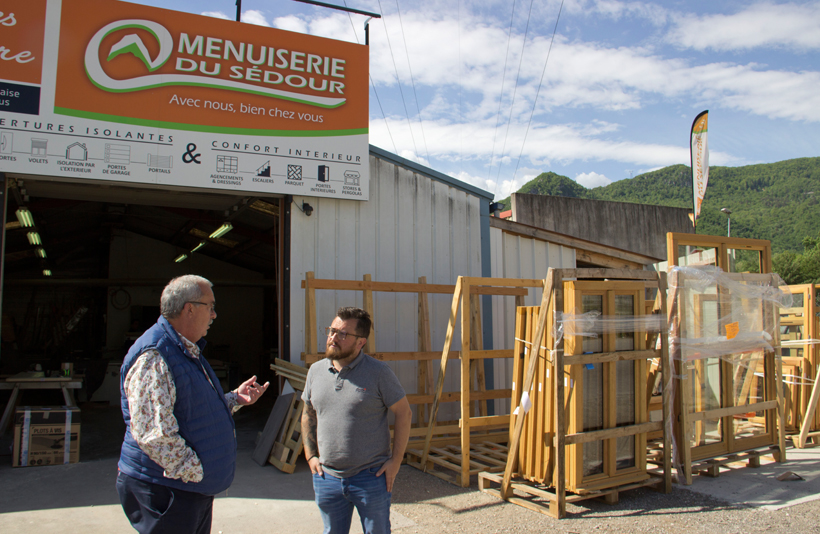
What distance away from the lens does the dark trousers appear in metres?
2.42

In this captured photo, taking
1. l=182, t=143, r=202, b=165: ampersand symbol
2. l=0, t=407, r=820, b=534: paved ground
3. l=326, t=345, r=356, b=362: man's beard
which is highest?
l=182, t=143, r=202, b=165: ampersand symbol

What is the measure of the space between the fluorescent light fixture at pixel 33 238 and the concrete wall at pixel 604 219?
14807 millimetres

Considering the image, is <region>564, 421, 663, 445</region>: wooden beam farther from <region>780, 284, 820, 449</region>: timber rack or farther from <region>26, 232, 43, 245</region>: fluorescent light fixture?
<region>26, 232, 43, 245</region>: fluorescent light fixture

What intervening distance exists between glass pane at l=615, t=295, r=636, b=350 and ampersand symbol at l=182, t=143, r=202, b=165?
5.23m

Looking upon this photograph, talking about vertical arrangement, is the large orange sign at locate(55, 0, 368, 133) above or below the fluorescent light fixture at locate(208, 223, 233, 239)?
above

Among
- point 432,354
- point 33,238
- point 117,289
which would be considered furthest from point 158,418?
point 117,289

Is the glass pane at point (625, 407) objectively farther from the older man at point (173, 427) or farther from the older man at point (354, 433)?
the older man at point (173, 427)

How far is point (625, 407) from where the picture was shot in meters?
5.45

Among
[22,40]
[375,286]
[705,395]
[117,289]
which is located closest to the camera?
[705,395]

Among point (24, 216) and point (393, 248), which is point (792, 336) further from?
point (24, 216)

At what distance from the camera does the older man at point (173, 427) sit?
233cm

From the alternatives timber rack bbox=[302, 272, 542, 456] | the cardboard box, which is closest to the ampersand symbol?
timber rack bbox=[302, 272, 542, 456]

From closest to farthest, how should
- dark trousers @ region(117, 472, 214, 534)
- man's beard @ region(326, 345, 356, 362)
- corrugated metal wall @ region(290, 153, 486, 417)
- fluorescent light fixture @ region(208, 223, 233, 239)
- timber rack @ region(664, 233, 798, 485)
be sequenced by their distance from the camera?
dark trousers @ region(117, 472, 214, 534) < man's beard @ region(326, 345, 356, 362) < timber rack @ region(664, 233, 798, 485) < corrugated metal wall @ region(290, 153, 486, 417) < fluorescent light fixture @ region(208, 223, 233, 239)

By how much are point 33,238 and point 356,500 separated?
12684 mm
